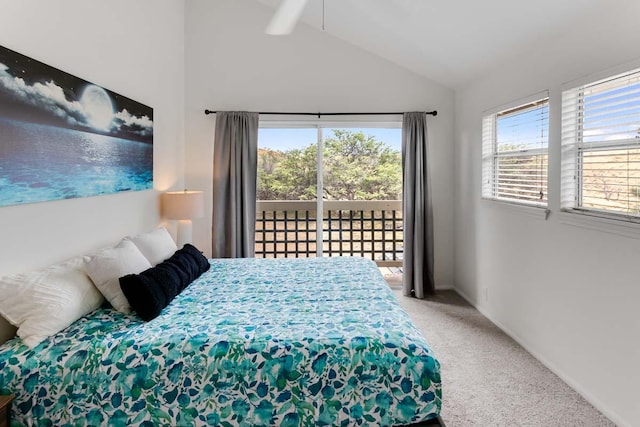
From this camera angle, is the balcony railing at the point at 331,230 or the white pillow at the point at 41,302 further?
the balcony railing at the point at 331,230

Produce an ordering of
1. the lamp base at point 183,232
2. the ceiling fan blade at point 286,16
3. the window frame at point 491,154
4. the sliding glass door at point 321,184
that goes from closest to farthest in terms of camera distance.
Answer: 1. the ceiling fan blade at point 286,16
2. the window frame at point 491,154
3. the lamp base at point 183,232
4. the sliding glass door at point 321,184

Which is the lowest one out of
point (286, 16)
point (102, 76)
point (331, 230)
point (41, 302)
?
point (41, 302)

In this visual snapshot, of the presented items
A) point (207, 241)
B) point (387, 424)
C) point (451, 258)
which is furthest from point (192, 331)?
point (451, 258)

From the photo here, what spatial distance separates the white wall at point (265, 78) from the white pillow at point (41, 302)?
2.52 m

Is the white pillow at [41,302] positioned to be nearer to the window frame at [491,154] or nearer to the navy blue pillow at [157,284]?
the navy blue pillow at [157,284]

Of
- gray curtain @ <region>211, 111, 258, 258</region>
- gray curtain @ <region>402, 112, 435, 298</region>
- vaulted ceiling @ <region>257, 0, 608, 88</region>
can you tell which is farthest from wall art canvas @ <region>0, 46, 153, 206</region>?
gray curtain @ <region>402, 112, 435, 298</region>

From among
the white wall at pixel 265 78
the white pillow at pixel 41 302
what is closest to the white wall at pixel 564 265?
the white wall at pixel 265 78

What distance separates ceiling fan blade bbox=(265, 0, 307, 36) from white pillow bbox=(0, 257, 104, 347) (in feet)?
6.19

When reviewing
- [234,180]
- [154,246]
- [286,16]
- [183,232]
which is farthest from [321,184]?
[286,16]

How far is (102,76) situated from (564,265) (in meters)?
3.31

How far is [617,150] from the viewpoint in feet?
7.41

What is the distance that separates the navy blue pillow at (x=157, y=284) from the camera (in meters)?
2.15

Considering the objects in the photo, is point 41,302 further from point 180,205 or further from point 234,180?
point 234,180

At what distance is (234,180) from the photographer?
4375 millimetres
